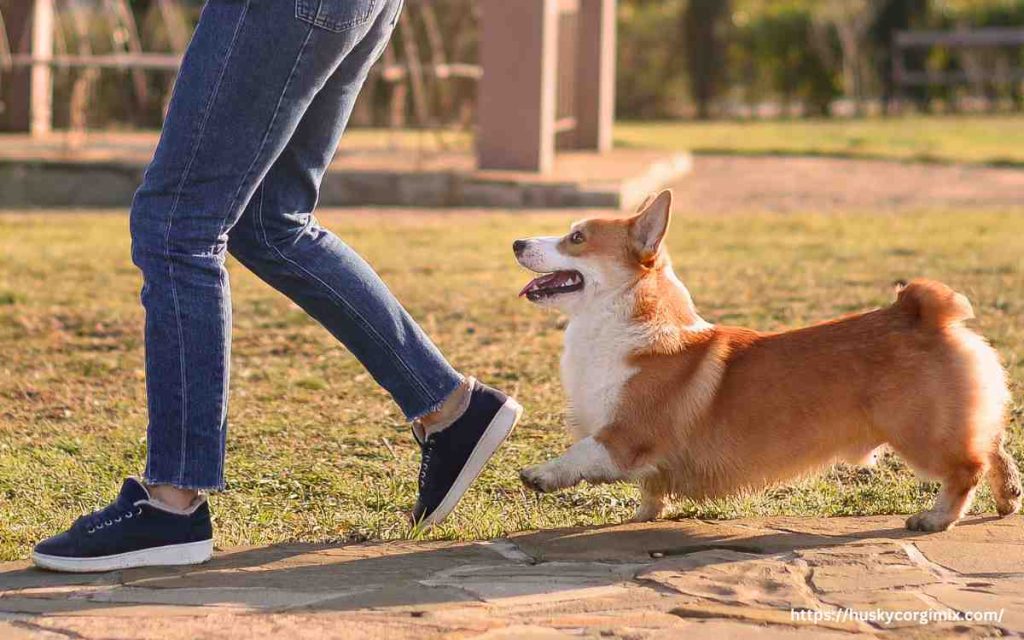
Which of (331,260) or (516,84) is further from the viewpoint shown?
(516,84)

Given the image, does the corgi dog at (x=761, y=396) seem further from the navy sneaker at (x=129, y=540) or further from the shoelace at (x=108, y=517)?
the shoelace at (x=108, y=517)

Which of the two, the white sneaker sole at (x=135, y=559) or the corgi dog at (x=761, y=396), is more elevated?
the corgi dog at (x=761, y=396)

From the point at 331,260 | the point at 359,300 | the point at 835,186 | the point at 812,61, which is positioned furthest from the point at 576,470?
the point at 812,61

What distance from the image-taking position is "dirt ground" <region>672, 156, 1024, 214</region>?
1043cm

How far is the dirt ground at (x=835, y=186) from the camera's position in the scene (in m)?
10.4

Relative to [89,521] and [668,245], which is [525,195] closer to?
[668,245]

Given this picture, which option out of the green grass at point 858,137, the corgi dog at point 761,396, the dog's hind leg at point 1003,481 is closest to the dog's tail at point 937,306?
the corgi dog at point 761,396

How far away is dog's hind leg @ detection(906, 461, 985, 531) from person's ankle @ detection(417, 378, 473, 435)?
1054mm

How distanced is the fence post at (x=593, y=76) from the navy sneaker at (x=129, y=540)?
9723mm

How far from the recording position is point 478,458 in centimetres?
345

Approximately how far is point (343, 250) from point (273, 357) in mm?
2034

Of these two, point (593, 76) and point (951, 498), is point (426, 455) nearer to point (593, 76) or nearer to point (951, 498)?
point (951, 498)

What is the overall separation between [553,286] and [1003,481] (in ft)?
3.73

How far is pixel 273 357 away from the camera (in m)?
5.32
